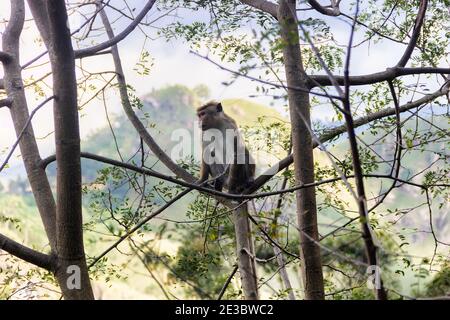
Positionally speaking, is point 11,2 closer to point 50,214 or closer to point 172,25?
point 172,25

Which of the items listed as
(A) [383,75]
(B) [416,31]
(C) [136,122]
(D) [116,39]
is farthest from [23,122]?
(B) [416,31]

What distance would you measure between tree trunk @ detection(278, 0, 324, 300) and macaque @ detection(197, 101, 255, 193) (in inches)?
80.0

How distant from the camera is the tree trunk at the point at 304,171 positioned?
397 cm

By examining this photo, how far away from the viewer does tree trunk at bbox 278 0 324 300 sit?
397cm

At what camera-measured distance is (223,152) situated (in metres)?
6.93

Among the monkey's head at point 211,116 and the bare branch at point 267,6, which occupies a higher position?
the monkey's head at point 211,116

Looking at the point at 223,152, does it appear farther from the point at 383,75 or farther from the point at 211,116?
the point at 383,75

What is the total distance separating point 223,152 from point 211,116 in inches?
17.1

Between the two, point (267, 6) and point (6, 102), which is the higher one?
point (267, 6)

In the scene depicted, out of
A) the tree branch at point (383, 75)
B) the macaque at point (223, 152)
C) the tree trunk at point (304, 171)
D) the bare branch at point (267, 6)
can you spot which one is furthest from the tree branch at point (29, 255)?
the bare branch at point (267, 6)

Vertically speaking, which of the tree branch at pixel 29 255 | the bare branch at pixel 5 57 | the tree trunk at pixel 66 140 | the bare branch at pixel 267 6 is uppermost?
the bare branch at pixel 267 6

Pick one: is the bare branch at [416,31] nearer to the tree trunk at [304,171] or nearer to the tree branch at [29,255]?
the tree trunk at [304,171]
